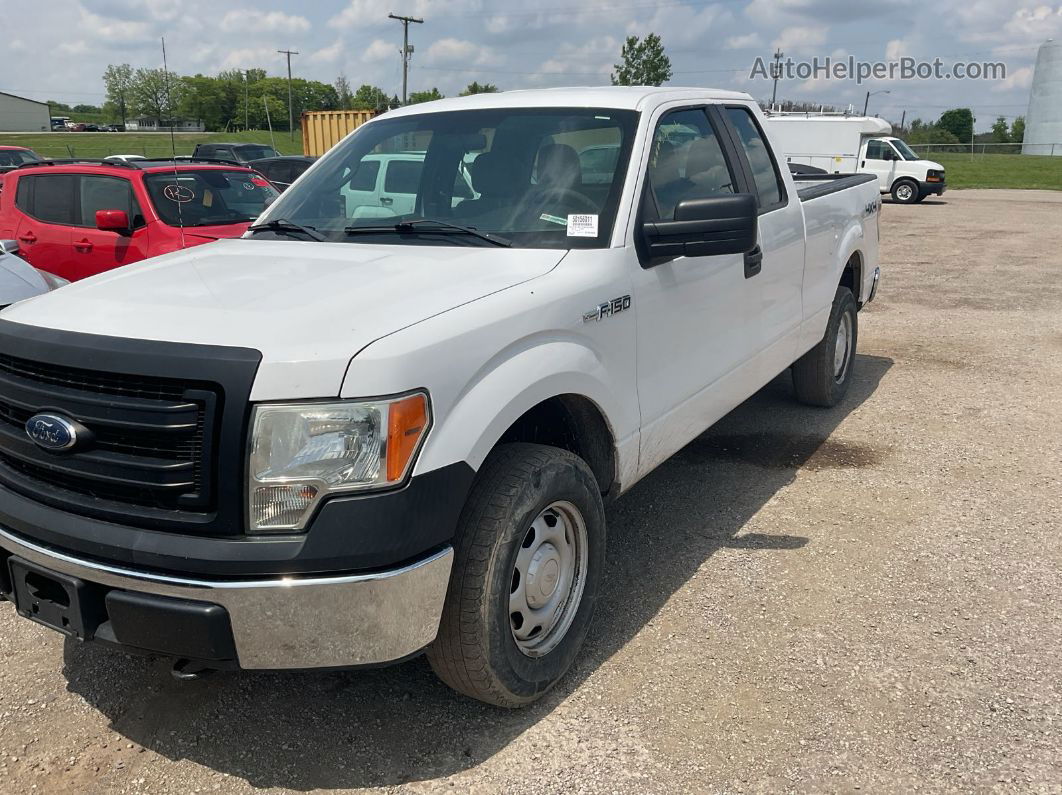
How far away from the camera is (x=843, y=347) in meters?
6.49

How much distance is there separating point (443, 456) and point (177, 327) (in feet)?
2.65

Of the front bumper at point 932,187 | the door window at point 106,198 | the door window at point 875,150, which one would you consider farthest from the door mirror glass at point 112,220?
the front bumper at point 932,187

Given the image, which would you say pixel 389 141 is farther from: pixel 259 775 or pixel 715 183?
pixel 259 775

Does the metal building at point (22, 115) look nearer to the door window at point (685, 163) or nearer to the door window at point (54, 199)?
the door window at point (54, 199)

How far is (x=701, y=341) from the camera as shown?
3.98 metres

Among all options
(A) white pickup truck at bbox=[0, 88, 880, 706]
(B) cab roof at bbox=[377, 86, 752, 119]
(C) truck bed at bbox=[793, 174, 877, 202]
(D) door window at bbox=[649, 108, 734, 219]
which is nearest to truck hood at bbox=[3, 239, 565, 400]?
(A) white pickup truck at bbox=[0, 88, 880, 706]

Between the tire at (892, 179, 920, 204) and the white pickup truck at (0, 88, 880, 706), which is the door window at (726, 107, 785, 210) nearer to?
the white pickup truck at (0, 88, 880, 706)

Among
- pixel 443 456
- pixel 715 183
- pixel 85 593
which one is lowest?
pixel 85 593

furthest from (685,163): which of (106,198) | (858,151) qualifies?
(858,151)

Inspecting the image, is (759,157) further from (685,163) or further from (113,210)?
(113,210)

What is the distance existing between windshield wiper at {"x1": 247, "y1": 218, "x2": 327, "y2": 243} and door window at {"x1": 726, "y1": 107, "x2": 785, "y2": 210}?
2148 millimetres

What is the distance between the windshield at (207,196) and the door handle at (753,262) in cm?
565

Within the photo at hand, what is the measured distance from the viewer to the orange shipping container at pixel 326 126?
2662 cm

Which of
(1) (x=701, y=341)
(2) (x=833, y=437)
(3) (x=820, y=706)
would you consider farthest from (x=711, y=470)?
(3) (x=820, y=706)
